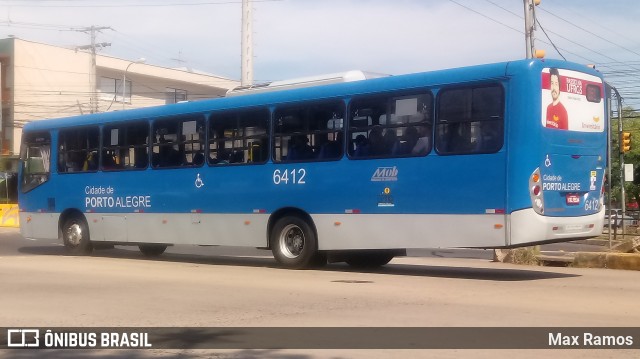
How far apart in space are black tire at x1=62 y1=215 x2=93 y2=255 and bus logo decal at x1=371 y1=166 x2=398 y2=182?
27.7ft

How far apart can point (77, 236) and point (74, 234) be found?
5.1 inches

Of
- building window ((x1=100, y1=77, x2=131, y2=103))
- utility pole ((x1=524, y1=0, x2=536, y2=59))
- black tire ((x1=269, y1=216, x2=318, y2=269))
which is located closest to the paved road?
black tire ((x1=269, y1=216, x2=318, y2=269))

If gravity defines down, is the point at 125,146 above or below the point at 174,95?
below

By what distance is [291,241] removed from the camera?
16422 millimetres

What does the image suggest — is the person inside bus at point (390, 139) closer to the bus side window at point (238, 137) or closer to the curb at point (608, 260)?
the bus side window at point (238, 137)

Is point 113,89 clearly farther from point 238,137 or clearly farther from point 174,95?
point 238,137

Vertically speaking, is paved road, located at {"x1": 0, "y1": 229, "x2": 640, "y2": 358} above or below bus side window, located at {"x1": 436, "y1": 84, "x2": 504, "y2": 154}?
below

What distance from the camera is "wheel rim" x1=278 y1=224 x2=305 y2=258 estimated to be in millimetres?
16234

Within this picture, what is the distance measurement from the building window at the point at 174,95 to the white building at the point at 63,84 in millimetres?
95

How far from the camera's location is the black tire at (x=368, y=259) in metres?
17.1

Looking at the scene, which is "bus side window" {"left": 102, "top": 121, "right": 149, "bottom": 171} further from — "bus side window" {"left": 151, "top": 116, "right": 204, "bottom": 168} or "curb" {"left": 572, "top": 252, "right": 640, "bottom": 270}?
"curb" {"left": 572, "top": 252, "right": 640, "bottom": 270}

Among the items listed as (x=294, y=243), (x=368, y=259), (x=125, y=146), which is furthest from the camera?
(x=125, y=146)

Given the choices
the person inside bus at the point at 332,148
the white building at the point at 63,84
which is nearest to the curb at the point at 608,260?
the person inside bus at the point at 332,148

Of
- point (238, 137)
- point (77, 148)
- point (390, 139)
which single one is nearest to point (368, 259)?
point (390, 139)
